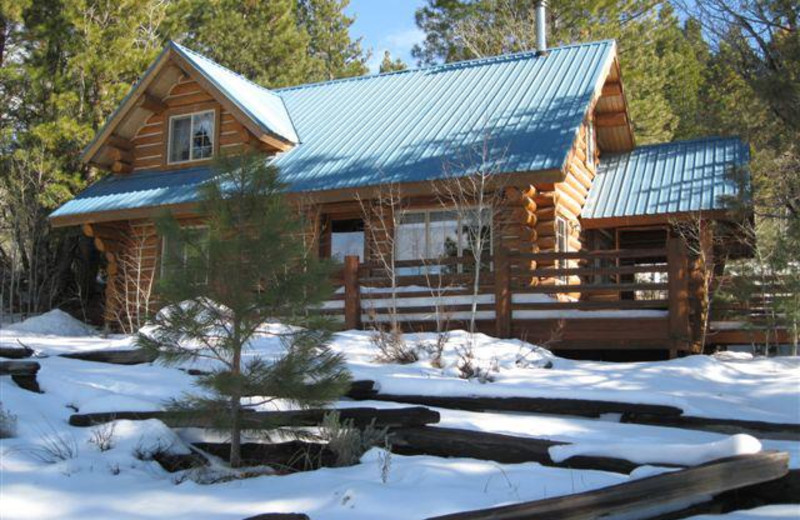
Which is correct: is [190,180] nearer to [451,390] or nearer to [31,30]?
[31,30]

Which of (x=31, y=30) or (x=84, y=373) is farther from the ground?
(x=31, y=30)

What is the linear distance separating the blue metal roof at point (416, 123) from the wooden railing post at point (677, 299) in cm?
260

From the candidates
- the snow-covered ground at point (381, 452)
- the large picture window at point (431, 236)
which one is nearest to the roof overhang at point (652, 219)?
the large picture window at point (431, 236)

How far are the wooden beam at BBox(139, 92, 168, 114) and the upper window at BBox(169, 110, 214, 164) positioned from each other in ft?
1.09

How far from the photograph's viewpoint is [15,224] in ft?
61.9

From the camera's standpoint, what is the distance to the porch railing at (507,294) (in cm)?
1023

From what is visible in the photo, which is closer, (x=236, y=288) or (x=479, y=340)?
(x=236, y=288)

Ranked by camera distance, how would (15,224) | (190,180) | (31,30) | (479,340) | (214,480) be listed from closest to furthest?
1. (214,480)
2. (479,340)
3. (190,180)
4. (15,224)
5. (31,30)

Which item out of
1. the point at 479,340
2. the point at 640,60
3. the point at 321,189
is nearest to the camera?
the point at 479,340

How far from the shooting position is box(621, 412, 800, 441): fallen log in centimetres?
607

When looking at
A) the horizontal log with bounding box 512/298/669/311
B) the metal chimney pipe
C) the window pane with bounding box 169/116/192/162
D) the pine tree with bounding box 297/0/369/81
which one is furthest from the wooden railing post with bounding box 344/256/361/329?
the pine tree with bounding box 297/0/369/81

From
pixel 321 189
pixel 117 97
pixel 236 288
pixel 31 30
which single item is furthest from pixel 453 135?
pixel 31 30

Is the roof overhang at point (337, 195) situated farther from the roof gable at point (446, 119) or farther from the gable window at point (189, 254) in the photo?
the gable window at point (189, 254)

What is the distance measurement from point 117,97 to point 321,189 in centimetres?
1057
